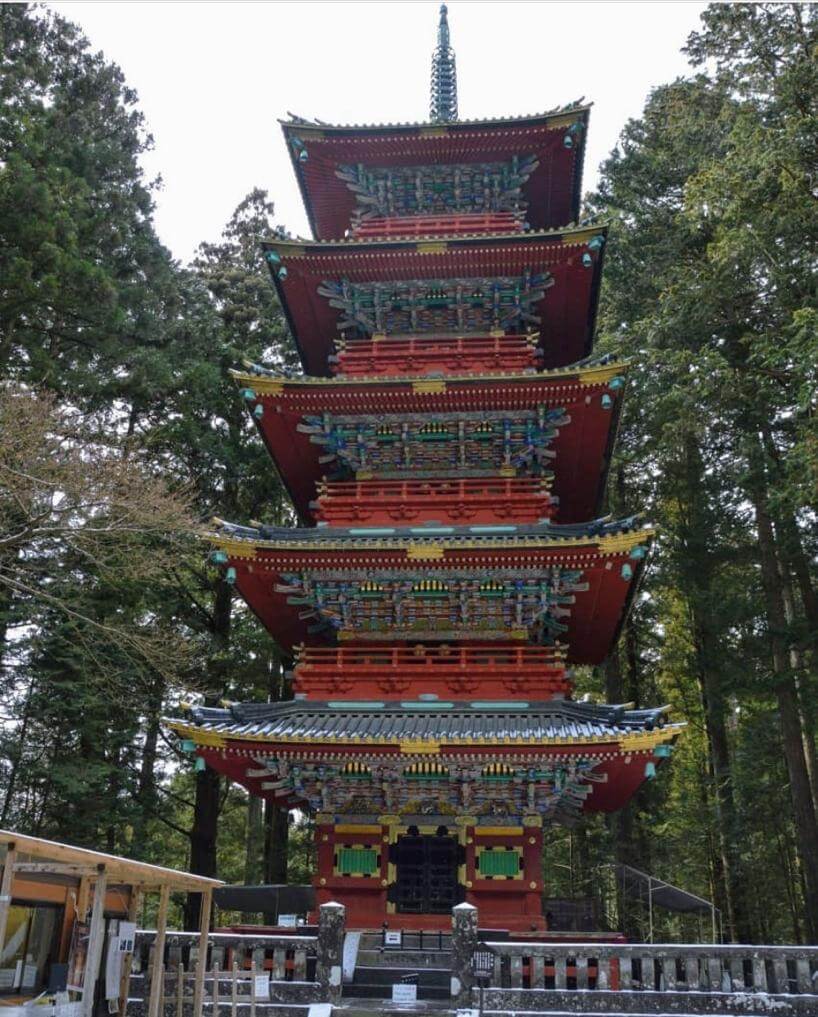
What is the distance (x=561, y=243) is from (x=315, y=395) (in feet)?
19.4

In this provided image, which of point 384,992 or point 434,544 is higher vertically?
point 434,544

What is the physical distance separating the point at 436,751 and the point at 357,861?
2.81 metres

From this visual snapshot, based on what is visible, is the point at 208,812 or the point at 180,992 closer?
the point at 180,992

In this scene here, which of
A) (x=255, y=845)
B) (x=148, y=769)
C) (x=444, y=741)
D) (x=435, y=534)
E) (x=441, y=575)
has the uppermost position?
(x=435, y=534)

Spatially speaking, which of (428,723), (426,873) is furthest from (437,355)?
(426,873)

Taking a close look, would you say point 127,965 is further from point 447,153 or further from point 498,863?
point 447,153

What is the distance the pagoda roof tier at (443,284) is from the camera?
1805 cm

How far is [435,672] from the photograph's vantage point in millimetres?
15961

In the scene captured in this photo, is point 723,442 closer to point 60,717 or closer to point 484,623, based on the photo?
point 484,623

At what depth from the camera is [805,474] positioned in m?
17.9

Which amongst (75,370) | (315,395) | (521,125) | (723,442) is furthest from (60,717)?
(723,442)

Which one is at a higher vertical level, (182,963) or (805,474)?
(805,474)

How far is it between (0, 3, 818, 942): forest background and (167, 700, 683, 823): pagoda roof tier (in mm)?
3180

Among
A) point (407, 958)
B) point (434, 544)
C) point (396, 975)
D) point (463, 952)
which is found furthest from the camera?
point (434, 544)
